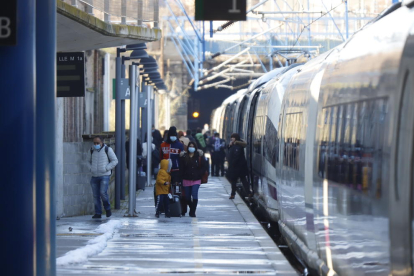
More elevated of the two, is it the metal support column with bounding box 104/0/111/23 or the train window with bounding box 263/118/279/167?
the metal support column with bounding box 104/0/111/23

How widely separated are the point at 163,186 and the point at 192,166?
72 centimetres

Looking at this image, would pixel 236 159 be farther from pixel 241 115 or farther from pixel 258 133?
pixel 241 115

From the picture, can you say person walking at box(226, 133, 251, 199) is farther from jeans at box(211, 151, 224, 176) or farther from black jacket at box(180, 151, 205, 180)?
jeans at box(211, 151, 224, 176)

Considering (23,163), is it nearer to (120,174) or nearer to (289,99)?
(289,99)

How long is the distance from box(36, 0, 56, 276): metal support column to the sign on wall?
6.49 meters

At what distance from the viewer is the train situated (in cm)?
594

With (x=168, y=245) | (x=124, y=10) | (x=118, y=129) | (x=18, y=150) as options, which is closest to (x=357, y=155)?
(x=18, y=150)

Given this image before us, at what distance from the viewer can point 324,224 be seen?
9117 mm

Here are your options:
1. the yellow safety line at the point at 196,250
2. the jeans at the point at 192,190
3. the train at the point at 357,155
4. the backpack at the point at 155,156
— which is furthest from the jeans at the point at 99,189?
the backpack at the point at 155,156

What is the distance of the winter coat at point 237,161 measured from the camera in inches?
801

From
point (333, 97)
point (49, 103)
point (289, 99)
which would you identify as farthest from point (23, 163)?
point (289, 99)

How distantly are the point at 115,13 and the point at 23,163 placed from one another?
9019 millimetres

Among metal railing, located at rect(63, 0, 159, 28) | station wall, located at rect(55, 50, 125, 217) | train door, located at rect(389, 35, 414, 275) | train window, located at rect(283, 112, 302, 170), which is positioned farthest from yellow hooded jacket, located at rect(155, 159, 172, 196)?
train door, located at rect(389, 35, 414, 275)

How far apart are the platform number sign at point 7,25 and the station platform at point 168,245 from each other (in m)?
4.51
